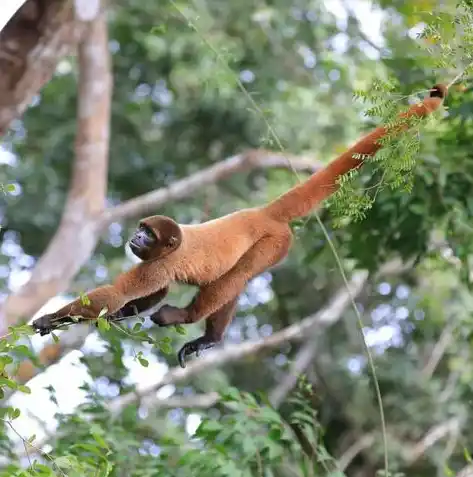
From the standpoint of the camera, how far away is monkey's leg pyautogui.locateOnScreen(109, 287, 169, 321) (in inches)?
64.3

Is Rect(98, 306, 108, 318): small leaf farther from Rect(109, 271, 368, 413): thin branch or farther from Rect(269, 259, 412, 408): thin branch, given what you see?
Rect(269, 259, 412, 408): thin branch

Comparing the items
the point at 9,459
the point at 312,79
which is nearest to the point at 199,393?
the point at 312,79

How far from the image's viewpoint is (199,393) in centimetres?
564

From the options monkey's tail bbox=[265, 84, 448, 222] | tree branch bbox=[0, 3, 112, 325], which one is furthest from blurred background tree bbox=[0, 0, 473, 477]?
monkey's tail bbox=[265, 84, 448, 222]

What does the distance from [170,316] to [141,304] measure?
103 mm

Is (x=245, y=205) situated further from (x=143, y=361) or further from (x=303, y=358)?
(x=143, y=361)

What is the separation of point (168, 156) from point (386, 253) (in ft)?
11.9

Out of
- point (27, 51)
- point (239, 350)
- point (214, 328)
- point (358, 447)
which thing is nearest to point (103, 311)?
point (214, 328)

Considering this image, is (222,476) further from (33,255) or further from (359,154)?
(33,255)

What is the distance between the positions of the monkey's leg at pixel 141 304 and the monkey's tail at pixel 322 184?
0.29 metres

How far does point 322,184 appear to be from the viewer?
1.77 m

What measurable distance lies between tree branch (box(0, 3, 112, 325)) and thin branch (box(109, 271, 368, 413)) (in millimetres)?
700

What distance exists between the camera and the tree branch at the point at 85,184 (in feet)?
13.6

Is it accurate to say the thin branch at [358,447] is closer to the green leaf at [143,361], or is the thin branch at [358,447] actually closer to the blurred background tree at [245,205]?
the blurred background tree at [245,205]
